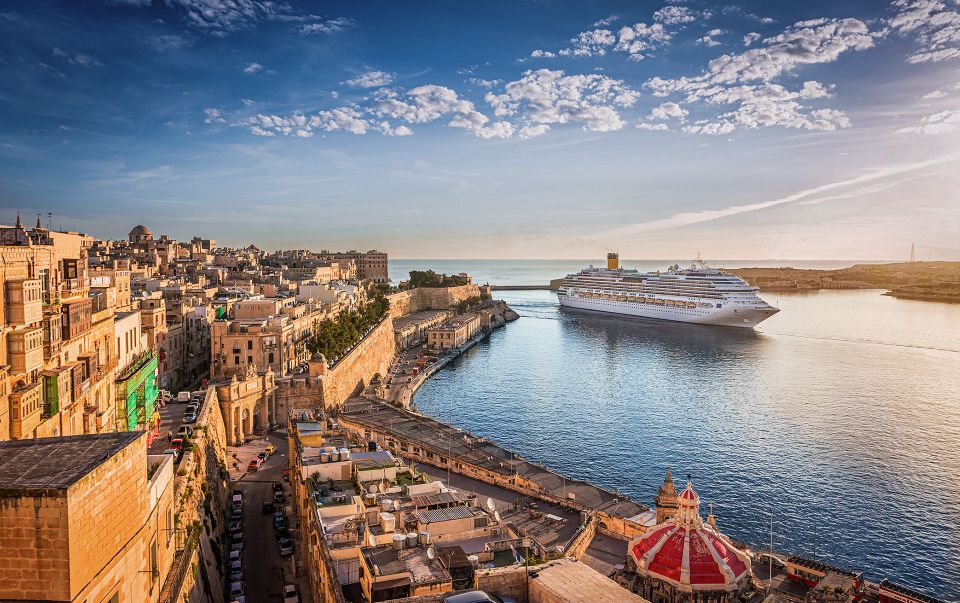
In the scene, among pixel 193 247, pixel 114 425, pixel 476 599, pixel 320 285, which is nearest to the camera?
pixel 476 599

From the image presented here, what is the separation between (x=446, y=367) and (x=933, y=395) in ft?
112

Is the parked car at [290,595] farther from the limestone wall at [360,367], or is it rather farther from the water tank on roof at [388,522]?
the limestone wall at [360,367]

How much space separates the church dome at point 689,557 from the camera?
13711 mm

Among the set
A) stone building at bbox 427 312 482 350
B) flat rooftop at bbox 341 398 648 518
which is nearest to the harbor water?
stone building at bbox 427 312 482 350

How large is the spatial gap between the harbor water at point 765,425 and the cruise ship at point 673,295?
8443 millimetres

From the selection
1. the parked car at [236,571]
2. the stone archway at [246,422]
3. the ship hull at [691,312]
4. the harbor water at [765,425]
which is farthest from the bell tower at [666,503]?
the ship hull at [691,312]

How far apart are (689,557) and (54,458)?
11.9 metres

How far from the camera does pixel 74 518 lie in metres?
7.40

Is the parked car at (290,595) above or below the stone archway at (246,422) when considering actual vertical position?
below

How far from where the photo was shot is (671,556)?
14.1 meters

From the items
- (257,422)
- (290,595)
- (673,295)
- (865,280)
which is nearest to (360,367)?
(257,422)

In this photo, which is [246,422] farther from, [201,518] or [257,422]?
[201,518]

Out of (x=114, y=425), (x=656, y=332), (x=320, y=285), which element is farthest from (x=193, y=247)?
(x=114, y=425)

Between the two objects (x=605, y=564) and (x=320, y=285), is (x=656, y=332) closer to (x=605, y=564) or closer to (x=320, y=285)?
(x=320, y=285)
